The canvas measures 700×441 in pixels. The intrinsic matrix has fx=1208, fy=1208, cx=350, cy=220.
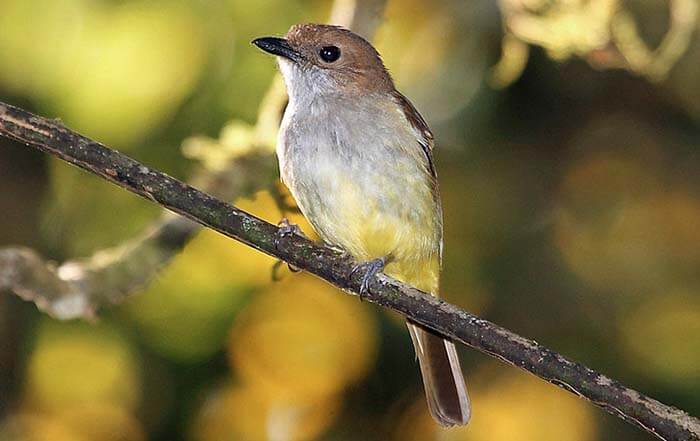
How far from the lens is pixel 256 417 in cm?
496

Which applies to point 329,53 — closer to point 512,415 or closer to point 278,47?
point 278,47

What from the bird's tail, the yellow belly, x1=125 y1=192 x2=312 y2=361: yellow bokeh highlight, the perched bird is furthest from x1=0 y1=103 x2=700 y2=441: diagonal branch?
x1=125 y1=192 x2=312 y2=361: yellow bokeh highlight

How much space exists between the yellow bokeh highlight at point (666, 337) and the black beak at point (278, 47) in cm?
197

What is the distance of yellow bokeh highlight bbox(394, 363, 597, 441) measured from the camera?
517cm

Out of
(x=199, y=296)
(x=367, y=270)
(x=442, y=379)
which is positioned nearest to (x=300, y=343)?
(x=199, y=296)

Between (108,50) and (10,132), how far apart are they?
5.96 ft

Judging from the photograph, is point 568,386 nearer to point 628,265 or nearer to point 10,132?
point 10,132

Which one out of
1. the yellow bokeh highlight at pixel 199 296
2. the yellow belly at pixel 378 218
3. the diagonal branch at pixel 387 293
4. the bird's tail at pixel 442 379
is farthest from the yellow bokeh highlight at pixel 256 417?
the diagonal branch at pixel 387 293

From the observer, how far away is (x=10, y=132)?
3.03 m

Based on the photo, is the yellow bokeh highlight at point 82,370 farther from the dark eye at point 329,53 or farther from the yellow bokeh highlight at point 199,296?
the dark eye at point 329,53

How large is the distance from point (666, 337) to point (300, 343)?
156 centimetres

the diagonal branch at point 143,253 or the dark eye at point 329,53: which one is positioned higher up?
the dark eye at point 329,53

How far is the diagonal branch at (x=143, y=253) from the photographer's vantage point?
3.93 m

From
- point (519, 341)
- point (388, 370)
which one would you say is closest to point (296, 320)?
point (388, 370)
